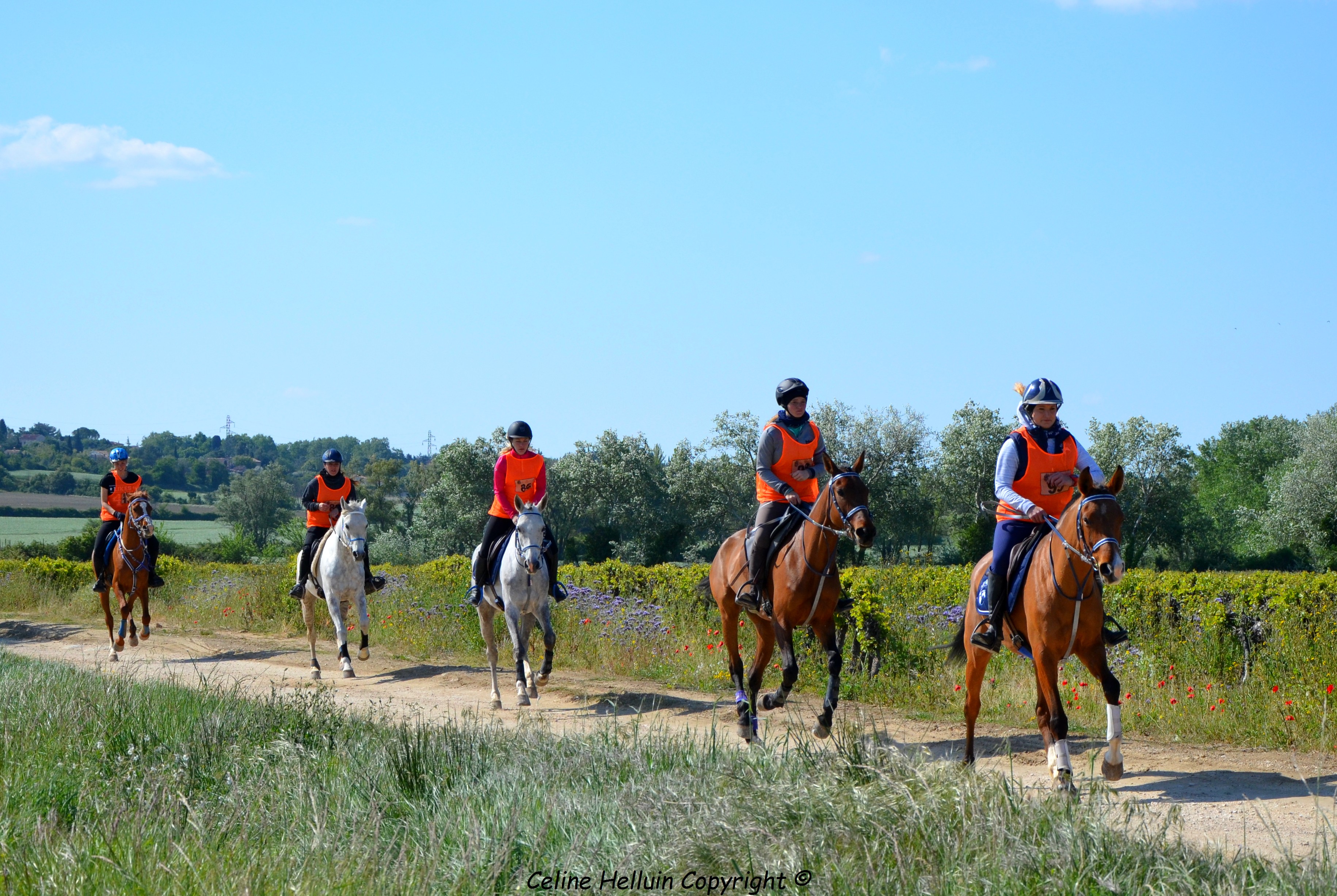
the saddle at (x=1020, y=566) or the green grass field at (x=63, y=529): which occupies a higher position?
the saddle at (x=1020, y=566)

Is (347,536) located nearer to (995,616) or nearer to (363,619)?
(363,619)

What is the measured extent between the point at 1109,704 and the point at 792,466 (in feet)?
11.7

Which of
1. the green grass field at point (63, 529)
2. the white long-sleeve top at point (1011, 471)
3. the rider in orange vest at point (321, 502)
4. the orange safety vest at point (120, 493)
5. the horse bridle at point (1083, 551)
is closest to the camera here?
the horse bridle at point (1083, 551)

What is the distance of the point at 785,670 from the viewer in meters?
9.15

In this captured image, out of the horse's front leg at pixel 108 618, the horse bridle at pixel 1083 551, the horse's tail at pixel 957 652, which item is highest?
the horse bridle at pixel 1083 551

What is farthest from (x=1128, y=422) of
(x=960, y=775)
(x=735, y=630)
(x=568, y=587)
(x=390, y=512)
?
(x=960, y=775)

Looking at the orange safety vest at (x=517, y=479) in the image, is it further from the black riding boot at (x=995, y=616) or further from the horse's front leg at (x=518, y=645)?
the black riding boot at (x=995, y=616)

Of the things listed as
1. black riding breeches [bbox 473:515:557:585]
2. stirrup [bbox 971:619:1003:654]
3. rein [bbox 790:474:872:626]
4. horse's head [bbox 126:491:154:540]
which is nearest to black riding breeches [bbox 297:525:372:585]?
horse's head [bbox 126:491:154:540]

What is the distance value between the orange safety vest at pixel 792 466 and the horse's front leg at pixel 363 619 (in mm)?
7614

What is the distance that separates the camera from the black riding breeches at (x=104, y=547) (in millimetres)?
18281

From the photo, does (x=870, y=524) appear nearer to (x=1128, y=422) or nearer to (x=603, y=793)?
(x=603, y=793)

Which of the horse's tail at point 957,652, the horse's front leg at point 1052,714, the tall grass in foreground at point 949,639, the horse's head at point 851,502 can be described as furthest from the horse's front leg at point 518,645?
the horse's front leg at point 1052,714

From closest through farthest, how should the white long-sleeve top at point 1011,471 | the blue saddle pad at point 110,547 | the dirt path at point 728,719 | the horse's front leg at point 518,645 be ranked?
the dirt path at point 728,719 < the white long-sleeve top at point 1011,471 < the horse's front leg at point 518,645 < the blue saddle pad at point 110,547

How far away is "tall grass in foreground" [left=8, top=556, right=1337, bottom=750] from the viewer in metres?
9.60
